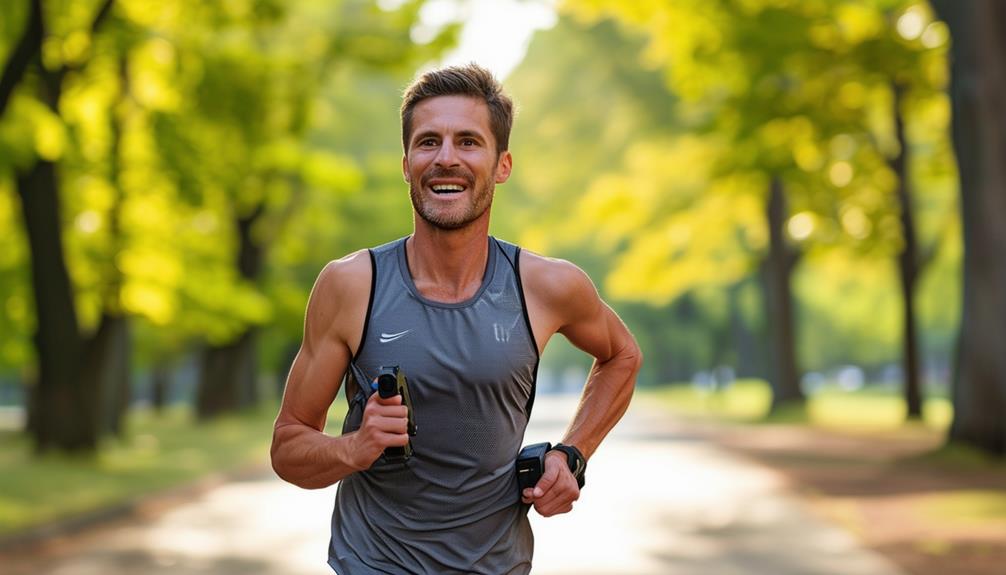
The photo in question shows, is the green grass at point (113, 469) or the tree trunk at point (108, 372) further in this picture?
the tree trunk at point (108, 372)

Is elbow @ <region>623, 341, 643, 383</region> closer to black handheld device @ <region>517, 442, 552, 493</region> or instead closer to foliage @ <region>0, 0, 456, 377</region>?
black handheld device @ <region>517, 442, 552, 493</region>

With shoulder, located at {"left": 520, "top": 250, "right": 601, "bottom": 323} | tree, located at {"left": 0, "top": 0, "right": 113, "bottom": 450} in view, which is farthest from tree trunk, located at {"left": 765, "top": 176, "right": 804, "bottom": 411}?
shoulder, located at {"left": 520, "top": 250, "right": 601, "bottom": 323}

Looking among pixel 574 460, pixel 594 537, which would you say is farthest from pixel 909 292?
pixel 574 460

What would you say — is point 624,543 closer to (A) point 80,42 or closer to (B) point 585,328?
(B) point 585,328

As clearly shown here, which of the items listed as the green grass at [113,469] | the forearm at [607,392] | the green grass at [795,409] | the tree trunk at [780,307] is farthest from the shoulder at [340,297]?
the tree trunk at [780,307]

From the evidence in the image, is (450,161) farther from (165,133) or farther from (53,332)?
(53,332)

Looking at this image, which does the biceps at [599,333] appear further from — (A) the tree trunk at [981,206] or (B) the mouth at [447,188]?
(A) the tree trunk at [981,206]

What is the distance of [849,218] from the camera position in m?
37.5

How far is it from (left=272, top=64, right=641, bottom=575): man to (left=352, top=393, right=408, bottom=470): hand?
19 centimetres

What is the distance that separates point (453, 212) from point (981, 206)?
722 inches

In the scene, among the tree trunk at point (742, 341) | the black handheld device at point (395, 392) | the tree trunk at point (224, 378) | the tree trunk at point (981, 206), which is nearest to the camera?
the black handheld device at point (395, 392)

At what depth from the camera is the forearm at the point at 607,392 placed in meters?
4.41

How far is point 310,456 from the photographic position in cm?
392

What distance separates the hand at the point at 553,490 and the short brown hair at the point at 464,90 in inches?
31.1
